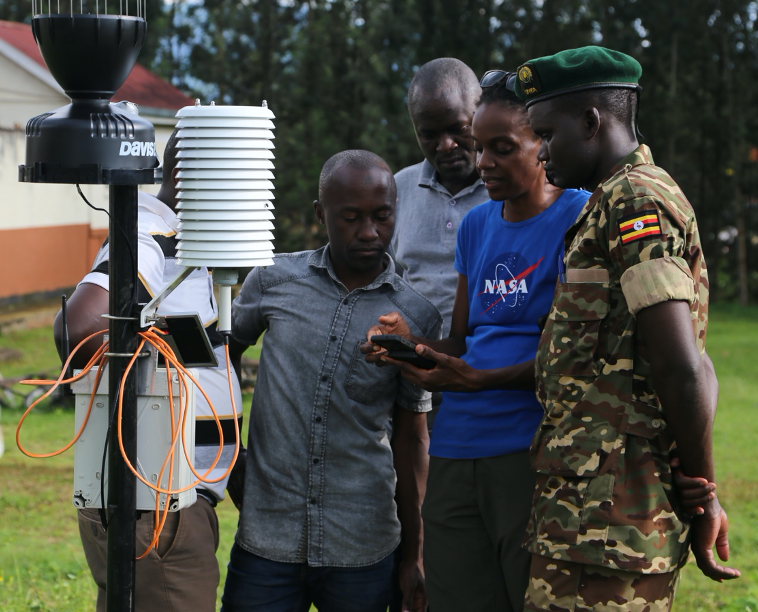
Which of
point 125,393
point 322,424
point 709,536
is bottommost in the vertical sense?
point 709,536

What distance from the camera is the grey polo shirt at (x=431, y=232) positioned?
3.52m

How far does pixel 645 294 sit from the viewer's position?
2127 mm

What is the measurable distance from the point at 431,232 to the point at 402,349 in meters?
1.06

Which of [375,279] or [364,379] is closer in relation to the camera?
[364,379]

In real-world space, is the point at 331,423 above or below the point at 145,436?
below

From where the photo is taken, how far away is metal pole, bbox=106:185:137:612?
2.14 meters

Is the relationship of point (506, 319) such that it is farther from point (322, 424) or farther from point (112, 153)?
point (112, 153)

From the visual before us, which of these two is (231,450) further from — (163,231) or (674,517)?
(674,517)

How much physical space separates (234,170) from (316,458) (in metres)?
1.09

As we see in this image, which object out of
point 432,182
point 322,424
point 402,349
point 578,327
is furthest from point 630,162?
point 432,182

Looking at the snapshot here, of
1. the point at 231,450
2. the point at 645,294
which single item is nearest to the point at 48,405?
the point at 231,450

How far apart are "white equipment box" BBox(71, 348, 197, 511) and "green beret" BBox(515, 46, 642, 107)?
1.17 m

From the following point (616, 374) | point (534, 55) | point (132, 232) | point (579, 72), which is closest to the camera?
point (132, 232)

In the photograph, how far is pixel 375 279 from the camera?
297 cm
